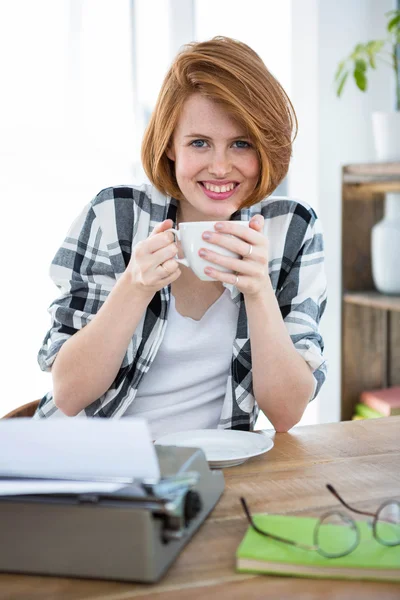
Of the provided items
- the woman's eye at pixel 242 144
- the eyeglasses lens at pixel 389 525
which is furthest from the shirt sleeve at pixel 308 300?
the eyeglasses lens at pixel 389 525

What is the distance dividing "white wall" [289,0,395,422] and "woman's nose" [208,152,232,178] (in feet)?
4.66

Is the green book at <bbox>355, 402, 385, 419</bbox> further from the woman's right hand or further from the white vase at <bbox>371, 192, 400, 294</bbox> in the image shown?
the woman's right hand

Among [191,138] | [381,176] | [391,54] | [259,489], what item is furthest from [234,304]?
[391,54]

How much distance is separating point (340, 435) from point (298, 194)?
1.82m

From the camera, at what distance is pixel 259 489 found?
935mm

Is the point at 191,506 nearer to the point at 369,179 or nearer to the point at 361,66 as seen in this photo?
the point at 369,179

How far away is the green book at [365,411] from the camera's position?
255cm

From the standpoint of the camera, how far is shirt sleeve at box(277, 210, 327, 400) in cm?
138

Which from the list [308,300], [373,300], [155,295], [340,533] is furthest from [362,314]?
[340,533]

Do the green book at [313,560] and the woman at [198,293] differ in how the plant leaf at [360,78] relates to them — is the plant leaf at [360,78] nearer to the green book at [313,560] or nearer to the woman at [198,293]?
the woman at [198,293]

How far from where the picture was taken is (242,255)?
1154mm

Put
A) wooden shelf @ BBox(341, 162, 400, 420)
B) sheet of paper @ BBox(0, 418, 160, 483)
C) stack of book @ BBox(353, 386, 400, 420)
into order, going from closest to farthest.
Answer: sheet of paper @ BBox(0, 418, 160, 483), stack of book @ BBox(353, 386, 400, 420), wooden shelf @ BBox(341, 162, 400, 420)

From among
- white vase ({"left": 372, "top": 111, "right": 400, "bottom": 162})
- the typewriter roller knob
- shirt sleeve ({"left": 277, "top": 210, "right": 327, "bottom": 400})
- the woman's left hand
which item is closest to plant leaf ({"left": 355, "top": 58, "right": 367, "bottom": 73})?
white vase ({"left": 372, "top": 111, "right": 400, "bottom": 162})

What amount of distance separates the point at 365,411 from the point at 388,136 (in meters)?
0.95
